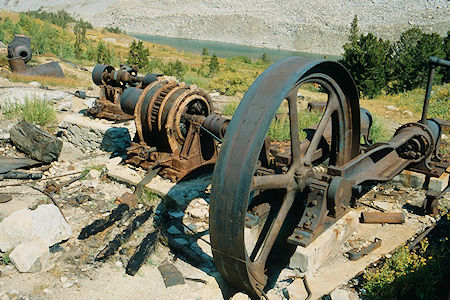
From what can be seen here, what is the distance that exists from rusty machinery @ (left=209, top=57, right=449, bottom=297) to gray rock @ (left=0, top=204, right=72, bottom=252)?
1.79 meters

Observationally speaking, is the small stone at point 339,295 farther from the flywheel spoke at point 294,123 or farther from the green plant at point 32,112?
the green plant at point 32,112

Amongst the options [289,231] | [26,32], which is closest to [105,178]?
[289,231]

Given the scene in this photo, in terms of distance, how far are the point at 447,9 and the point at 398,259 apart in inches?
2771

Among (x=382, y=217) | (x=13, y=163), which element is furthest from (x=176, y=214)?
(x=13, y=163)

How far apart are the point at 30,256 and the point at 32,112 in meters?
4.64

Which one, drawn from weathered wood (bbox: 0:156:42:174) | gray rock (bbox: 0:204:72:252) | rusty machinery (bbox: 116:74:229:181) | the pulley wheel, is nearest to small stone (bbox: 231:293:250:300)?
the pulley wheel

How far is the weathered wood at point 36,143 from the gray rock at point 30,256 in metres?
2.59

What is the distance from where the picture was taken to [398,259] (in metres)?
3.25

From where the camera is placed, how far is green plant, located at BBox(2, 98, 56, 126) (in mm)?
7348

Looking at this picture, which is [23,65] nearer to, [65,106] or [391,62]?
Answer: [65,106]

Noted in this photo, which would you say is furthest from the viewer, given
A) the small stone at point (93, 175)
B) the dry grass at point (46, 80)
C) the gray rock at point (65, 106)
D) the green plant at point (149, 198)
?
the dry grass at point (46, 80)

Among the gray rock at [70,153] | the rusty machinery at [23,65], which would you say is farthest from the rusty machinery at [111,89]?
the rusty machinery at [23,65]

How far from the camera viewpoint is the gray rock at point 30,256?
134 inches

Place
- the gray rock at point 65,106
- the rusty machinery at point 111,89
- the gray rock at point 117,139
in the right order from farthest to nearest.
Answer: the gray rock at point 65,106
the rusty machinery at point 111,89
the gray rock at point 117,139
